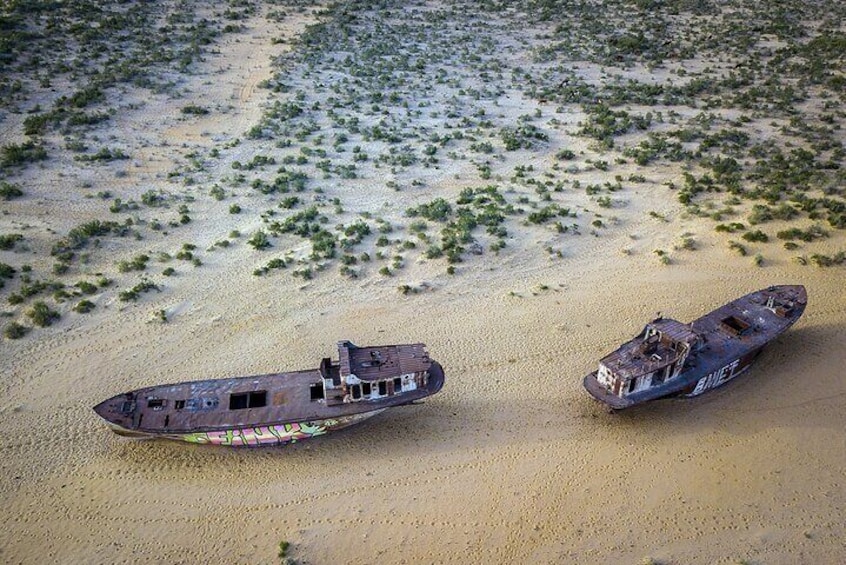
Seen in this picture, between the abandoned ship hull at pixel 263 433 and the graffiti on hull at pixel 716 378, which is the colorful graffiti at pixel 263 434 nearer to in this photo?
the abandoned ship hull at pixel 263 433

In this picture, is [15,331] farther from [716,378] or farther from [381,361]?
[716,378]

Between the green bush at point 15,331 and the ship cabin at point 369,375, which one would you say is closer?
the ship cabin at point 369,375

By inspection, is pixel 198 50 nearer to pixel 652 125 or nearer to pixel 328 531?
pixel 652 125

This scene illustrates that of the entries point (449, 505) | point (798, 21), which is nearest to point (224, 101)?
point (449, 505)

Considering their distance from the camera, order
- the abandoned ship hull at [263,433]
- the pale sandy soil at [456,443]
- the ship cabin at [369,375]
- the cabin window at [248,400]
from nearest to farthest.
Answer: the pale sandy soil at [456,443] < the abandoned ship hull at [263,433] < the ship cabin at [369,375] < the cabin window at [248,400]

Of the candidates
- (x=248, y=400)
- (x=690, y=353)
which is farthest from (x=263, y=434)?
(x=690, y=353)

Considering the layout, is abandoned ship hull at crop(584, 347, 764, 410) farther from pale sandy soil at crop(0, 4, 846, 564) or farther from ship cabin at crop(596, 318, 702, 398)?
pale sandy soil at crop(0, 4, 846, 564)

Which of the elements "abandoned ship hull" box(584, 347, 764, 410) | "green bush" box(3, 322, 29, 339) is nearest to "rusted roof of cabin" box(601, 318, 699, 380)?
"abandoned ship hull" box(584, 347, 764, 410)

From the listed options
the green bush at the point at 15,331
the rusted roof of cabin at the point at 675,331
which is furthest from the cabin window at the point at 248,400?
the rusted roof of cabin at the point at 675,331
